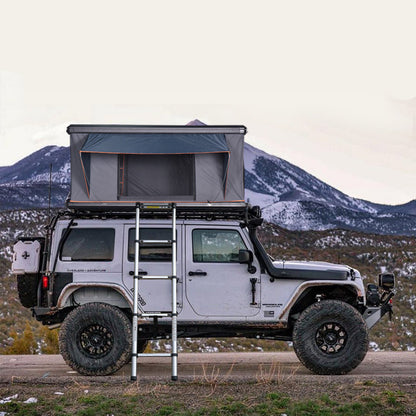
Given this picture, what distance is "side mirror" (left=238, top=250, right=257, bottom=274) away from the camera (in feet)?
35.6

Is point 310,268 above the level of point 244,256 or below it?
below

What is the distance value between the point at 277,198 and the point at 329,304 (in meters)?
153

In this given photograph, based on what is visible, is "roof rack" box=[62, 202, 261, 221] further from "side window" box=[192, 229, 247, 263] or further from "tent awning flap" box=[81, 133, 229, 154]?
"tent awning flap" box=[81, 133, 229, 154]

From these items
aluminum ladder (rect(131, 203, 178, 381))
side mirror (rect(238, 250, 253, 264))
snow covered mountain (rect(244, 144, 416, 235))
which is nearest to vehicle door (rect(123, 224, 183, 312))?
aluminum ladder (rect(131, 203, 178, 381))

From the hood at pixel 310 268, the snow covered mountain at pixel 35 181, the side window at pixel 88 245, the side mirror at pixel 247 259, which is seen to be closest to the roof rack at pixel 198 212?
the side window at pixel 88 245

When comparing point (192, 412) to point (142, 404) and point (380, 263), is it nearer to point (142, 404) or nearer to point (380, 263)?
point (142, 404)

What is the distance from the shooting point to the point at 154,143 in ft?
36.9

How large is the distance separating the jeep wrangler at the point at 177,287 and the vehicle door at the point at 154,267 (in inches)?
0.6

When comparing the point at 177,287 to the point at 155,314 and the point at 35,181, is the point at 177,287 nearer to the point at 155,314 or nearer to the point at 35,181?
the point at 155,314

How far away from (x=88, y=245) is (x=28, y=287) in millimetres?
1067

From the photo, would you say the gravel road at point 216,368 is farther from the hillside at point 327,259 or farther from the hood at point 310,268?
the hillside at point 327,259

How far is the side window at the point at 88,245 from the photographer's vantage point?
11.1 meters

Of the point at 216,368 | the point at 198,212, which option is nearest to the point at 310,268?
the point at 198,212

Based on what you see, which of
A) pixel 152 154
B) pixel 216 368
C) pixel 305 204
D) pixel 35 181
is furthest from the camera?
pixel 35 181
